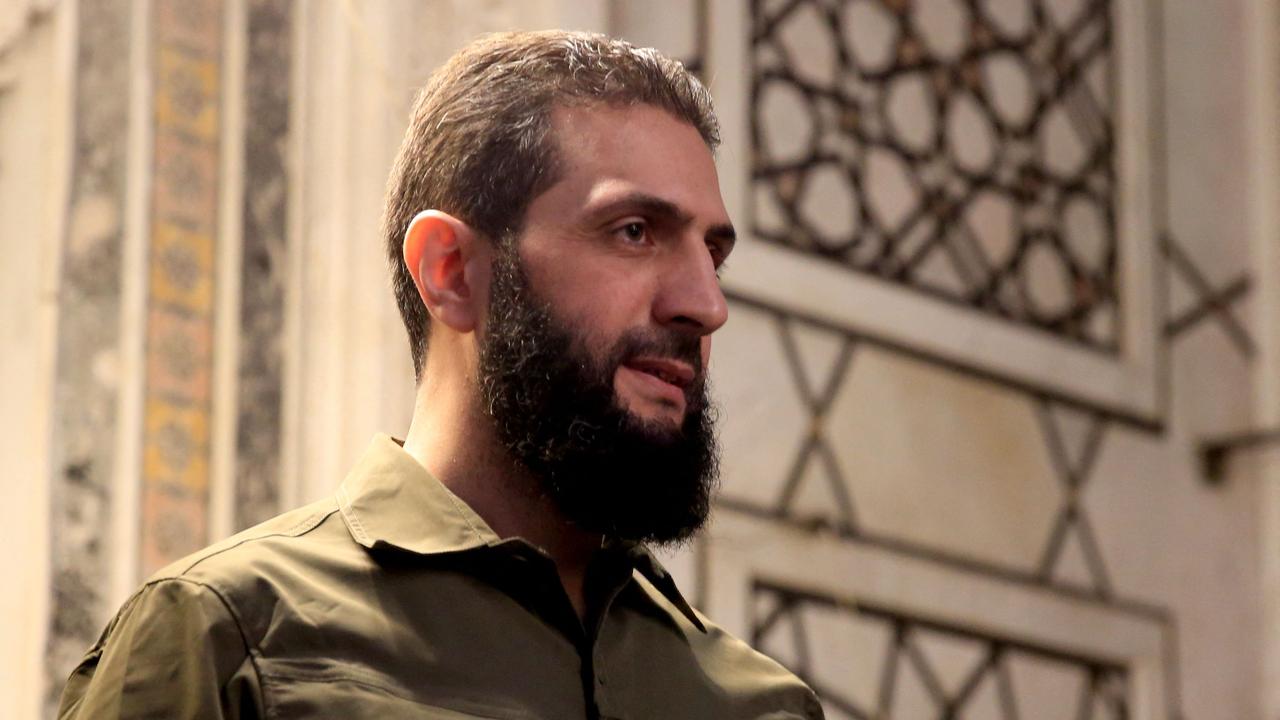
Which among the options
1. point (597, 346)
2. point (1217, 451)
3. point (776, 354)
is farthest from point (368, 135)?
point (1217, 451)

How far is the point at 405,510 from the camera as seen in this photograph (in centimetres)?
164

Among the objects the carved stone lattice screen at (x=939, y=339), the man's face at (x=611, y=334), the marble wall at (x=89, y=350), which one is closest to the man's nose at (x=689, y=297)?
the man's face at (x=611, y=334)

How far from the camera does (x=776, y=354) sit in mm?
5371

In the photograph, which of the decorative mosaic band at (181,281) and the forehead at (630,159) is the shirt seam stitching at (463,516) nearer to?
the forehead at (630,159)

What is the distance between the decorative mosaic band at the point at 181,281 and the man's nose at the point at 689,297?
253cm

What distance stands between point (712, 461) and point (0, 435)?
2537 mm

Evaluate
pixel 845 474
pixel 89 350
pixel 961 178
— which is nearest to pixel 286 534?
pixel 89 350

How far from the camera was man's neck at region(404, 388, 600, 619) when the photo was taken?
168 centimetres

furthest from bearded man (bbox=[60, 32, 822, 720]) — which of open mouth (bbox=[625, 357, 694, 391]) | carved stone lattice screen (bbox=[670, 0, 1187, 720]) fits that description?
carved stone lattice screen (bbox=[670, 0, 1187, 720])

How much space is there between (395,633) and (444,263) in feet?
1.18

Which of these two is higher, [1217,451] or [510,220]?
[510,220]

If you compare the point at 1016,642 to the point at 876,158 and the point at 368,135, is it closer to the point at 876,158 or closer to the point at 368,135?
the point at 876,158

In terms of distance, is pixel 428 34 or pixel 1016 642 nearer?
pixel 428 34

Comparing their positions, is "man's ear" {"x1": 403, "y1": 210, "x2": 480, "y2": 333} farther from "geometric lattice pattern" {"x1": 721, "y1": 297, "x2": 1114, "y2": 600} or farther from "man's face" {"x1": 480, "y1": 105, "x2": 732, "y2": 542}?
"geometric lattice pattern" {"x1": 721, "y1": 297, "x2": 1114, "y2": 600}
